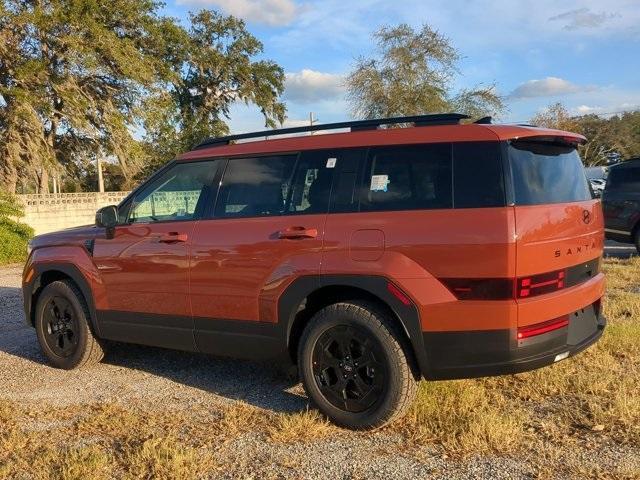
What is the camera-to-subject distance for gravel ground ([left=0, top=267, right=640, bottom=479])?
3.47 meters

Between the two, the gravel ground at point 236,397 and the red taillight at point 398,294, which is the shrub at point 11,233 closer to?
the gravel ground at point 236,397

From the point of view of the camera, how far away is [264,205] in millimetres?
4457

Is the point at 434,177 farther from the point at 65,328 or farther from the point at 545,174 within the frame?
the point at 65,328

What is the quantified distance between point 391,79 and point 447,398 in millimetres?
27951

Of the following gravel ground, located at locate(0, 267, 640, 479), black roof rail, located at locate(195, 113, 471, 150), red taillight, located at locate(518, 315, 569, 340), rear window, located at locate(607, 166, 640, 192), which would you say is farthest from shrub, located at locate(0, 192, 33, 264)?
red taillight, located at locate(518, 315, 569, 340)

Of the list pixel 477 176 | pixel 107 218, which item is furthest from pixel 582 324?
pixel 107 218

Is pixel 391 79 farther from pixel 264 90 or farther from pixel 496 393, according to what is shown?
pixel 496 393

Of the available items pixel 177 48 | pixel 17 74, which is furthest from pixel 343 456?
pixel 177 48

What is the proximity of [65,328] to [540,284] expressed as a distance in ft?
13.5

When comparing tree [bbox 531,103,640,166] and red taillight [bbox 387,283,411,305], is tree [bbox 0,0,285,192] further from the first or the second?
tree [bbox 531,103,640,166]

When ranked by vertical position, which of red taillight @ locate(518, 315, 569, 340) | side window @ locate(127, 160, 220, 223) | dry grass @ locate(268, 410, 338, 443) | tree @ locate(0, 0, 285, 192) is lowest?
dry grass @ locate(268, 410, 338, 443)

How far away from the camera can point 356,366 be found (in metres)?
4.01

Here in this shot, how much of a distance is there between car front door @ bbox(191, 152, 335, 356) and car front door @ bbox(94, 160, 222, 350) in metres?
0.15

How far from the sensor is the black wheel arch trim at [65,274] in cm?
538
